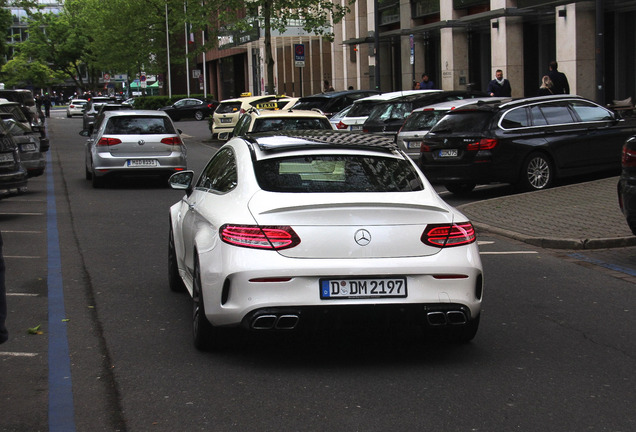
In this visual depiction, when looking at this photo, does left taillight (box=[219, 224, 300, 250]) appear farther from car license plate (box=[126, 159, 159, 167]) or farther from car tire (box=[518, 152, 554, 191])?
car license plate (box=[126, 159, 159, 167])

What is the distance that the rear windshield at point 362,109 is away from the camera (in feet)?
80.5

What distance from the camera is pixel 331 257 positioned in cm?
608

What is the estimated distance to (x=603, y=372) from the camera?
6.12 metres

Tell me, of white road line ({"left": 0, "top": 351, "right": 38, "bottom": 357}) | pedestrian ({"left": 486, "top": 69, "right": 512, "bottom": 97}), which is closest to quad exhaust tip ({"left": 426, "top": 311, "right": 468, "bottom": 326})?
white road line ({"left": 0, "top": 351, "right": 38, "bottom": 357})

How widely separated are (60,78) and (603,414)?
501ft

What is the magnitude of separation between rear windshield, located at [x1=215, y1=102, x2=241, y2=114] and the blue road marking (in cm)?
2735

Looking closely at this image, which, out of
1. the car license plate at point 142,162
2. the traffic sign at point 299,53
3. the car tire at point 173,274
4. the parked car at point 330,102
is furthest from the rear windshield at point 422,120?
the traffic sign at point 299,53

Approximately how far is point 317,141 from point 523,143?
9585 millimetres

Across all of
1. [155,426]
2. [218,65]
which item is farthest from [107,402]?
[218,65]

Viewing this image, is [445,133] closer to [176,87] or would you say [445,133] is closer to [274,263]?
[274,263]

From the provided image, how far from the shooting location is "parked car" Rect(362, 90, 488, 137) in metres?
22.0

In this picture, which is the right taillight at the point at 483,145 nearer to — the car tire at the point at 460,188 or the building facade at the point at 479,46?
the car tire at the point at 460,188

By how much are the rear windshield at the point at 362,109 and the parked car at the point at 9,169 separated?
430 inches

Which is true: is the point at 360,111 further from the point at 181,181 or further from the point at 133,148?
the point at 181,181
